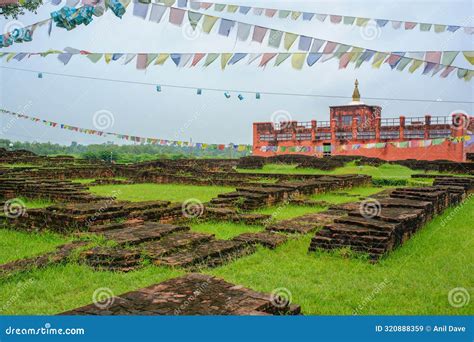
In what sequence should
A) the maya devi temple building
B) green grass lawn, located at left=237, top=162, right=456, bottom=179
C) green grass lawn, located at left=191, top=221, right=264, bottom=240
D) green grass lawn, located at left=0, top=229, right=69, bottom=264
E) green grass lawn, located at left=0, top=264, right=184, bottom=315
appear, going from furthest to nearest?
the maya devi temple building
green grass lawn, located at left=237, top=162, right=456, bottom=179
green grass lawn, located at left=191, top=221, right=264, bottom=240
green grass lawn, located at left=0, top=229, right=69, bottom=264
green grass lawn, located at left=0, top=264, right=184, bottom=315

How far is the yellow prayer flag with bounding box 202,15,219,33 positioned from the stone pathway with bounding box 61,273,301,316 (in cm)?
453

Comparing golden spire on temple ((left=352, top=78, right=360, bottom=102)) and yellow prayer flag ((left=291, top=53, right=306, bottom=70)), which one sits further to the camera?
golden spire on temple ((left=352, top=78, right=360, bottom=102))

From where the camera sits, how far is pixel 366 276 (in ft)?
16.2

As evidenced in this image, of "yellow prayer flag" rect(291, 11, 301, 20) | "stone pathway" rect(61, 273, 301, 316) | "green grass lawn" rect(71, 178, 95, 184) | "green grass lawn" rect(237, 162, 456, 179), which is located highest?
"yellow prayer flag" rect(291, 11, 301, 20)

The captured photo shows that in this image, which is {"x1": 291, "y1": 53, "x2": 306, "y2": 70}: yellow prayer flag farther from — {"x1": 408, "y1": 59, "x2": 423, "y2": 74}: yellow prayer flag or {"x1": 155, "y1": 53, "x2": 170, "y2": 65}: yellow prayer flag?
{"x1": 155, "y1": 53, "x2": 170, "y2": 65}: yellow prayer flag

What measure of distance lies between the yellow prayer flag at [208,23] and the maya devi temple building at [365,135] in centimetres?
2236

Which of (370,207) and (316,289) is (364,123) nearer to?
(370,207)

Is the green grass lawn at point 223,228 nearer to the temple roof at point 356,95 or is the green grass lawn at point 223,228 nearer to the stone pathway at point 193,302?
the stone pathway at point 193,302

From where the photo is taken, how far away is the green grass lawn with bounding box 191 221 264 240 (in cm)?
753

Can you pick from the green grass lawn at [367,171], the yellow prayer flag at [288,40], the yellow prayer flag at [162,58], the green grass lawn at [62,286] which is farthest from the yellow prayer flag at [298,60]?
the green grass lawn at [367,171]

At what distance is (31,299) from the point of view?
166 inches

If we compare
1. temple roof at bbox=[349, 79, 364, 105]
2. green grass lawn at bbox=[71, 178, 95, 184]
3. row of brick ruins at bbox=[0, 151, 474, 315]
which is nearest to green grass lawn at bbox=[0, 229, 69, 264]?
row of brick ruins at bbox=[0, 151, 474, 315]

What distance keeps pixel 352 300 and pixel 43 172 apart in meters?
19.6

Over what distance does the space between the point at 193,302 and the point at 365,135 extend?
34.6m
